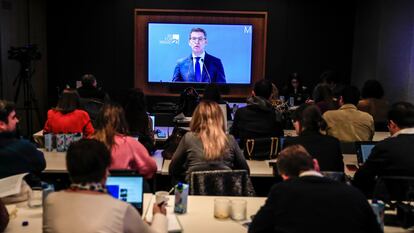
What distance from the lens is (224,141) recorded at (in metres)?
3.44

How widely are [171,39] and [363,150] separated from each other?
5.70 meters

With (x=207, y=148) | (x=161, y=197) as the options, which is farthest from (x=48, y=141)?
(x=161, y=197)

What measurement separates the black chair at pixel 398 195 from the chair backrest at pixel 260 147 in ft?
5.10

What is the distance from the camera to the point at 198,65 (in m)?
8.98

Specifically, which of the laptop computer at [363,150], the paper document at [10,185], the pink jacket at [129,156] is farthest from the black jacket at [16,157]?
the laptop computer at [363,150]

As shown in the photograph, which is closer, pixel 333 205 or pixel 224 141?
pixel 333 205

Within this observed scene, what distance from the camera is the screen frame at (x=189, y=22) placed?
891 centimetres

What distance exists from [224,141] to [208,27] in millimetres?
5746

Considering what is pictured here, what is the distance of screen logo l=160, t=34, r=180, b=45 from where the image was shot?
29.3ft

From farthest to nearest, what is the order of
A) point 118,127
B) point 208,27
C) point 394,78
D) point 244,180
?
point 208,27, point 394,78, point 118,127, point 244,180

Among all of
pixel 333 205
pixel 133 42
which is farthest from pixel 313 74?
pixel 333 205

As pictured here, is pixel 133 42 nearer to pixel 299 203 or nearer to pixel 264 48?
pixel 264 48

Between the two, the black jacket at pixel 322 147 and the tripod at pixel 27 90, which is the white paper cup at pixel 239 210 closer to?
the black jacket at pixel 322 147

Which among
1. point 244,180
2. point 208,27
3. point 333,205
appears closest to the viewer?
point 333,205
